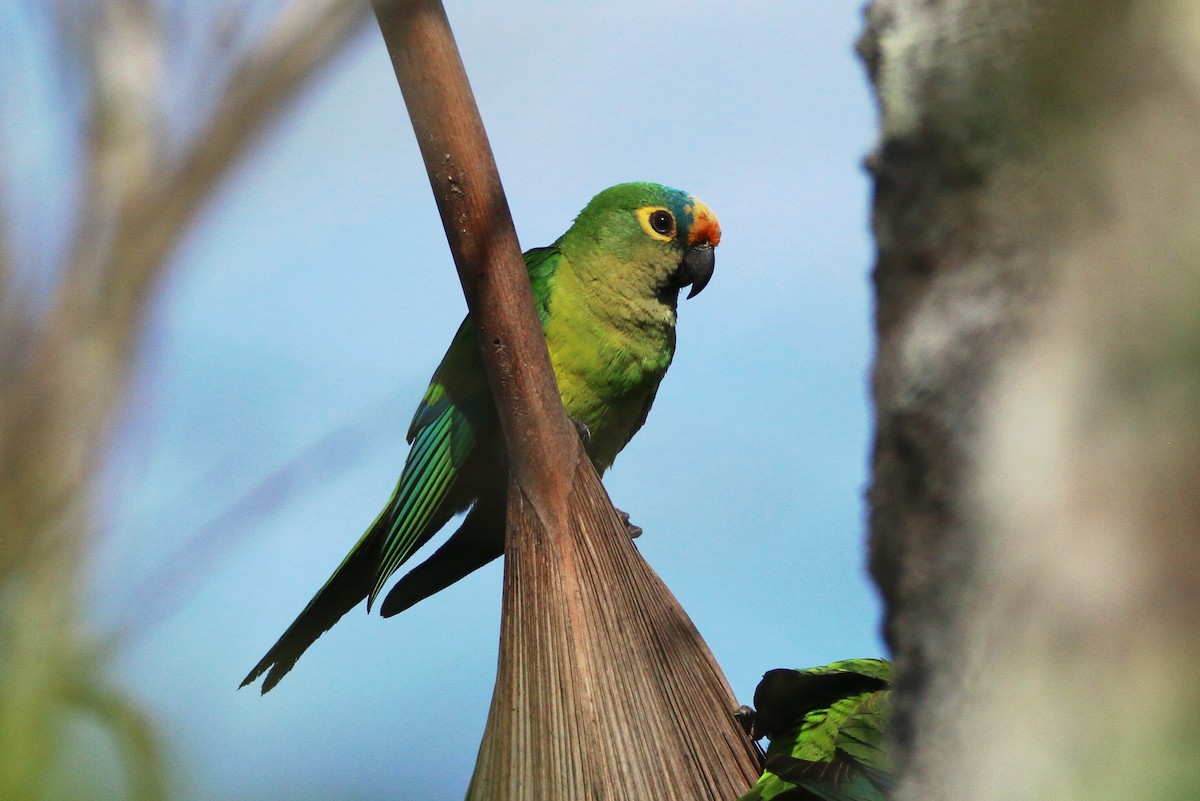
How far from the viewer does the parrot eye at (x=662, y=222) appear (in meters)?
3.59

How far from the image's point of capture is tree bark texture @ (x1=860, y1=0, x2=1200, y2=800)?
709 millimetres

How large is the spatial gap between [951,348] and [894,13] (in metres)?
0.32

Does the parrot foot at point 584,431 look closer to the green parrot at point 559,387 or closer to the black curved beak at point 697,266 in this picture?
the green parrot at point 559,387

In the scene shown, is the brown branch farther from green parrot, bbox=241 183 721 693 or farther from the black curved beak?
the black curved beak

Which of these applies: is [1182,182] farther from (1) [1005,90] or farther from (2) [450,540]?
(2) [450,540]

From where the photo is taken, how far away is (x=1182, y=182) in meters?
0.76

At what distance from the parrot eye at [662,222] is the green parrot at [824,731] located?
1957mm

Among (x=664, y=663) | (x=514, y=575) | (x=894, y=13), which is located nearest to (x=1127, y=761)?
(x=894, y=13)

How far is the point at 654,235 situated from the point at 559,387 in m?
0.81

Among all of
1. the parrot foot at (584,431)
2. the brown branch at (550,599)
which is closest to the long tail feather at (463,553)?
the parrot foot at (584,431)

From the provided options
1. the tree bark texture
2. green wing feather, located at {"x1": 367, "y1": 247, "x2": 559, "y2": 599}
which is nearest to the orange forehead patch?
green wing feather, located at {"x1": 367, "y1": 247, "x2": 559, "y2": 599}

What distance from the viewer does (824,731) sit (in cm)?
186

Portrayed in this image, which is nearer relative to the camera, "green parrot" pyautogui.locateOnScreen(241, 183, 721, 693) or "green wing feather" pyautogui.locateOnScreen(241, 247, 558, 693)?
"green wing feather" pyautogui.locateOnScreen(241, 247, 558, 693)

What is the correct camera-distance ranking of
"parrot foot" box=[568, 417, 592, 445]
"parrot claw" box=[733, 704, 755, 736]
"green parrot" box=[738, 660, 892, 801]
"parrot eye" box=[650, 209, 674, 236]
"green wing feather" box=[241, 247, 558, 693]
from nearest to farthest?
"green parrot" box=[738, 660, 892, 801], "parrot claw" box=[733, 704, 755, 736], "green wing feather" box=[241, 247, 558, 693], "parrot foot" box=[568, 417, 592, 445], "parrot eye" box=[650, 209, 674, 236]
